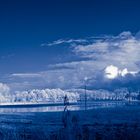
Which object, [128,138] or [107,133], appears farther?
[107,133]

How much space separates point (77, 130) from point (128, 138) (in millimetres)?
8317

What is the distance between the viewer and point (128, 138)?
46.3m

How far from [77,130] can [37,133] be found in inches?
225

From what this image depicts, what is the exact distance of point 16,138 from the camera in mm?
48094

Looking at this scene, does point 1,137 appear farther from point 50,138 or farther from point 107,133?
point 107,133

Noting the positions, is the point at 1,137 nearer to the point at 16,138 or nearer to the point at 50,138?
the point at 16,138

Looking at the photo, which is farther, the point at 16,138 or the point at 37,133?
the point at 37,133

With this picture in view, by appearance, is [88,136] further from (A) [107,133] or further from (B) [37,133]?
(B) [37,133]

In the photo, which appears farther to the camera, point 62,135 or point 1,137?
point 62,135

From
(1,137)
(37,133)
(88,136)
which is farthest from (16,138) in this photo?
(88,136)

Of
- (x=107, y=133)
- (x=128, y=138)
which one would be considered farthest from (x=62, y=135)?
(x=128, y=138)

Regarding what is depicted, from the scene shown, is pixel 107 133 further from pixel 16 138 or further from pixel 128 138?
pixel 16 138

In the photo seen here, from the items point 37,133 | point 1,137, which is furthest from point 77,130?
point 1,137

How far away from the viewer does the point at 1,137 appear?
4775cm
